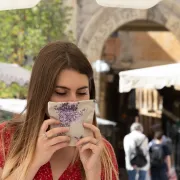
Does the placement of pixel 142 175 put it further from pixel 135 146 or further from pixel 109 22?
pixel 109 22

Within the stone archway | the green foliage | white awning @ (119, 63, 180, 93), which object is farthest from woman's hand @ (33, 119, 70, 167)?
the stone archway

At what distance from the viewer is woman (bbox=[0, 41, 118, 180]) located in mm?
1666

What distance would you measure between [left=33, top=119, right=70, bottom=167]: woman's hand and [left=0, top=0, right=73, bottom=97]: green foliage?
6314 mm

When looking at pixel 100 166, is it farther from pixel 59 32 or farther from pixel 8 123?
pixel 59 32

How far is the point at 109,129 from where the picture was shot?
10008mm

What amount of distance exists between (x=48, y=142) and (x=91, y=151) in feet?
0.57

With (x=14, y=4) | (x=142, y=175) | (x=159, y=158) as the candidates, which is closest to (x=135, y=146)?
(x=159, y=158)

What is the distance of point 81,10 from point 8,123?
9147 millimetres

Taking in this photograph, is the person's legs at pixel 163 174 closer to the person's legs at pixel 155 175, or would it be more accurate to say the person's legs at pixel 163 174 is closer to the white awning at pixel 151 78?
the person's legs at pixel 155 175

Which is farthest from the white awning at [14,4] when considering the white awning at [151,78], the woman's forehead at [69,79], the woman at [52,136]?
the white awning at [151,78]

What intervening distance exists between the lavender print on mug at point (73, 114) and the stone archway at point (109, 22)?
919 cm

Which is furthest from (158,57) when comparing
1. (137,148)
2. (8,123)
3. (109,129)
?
(8,123)

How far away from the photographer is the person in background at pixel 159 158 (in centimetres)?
740

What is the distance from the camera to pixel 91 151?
1.74 meters
